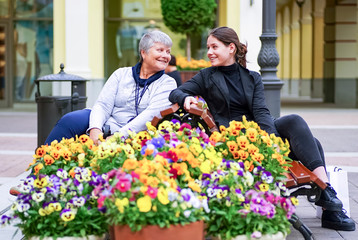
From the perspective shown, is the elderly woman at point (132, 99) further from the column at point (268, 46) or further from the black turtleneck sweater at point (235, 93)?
the column at point (268, 46)

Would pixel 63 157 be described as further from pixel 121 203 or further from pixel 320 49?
pixel 320 49

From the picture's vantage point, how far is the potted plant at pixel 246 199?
3256 mm

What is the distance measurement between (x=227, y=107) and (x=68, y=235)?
5.68 feet

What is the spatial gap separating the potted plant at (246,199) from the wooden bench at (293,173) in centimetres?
38

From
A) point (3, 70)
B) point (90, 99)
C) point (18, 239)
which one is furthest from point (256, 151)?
point (3, 70)

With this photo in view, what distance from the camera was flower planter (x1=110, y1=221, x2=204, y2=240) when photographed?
301 centimetres

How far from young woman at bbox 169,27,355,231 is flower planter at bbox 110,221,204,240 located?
139 cm

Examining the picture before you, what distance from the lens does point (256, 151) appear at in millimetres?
3672

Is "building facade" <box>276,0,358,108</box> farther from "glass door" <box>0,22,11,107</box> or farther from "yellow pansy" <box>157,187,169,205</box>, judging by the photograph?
"yellow pansy" <box>157,187,169,205</box>

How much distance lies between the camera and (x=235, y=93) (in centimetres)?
466

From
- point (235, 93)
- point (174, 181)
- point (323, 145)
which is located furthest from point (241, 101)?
point (323, 145)

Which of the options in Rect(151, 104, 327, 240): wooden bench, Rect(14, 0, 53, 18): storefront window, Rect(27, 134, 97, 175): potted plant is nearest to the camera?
Rect(27, 134, 97, 175): potted plant

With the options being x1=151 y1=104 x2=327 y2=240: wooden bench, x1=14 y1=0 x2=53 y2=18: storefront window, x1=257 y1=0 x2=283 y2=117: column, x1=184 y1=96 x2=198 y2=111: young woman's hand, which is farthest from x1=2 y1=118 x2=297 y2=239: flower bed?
x1=14 y1=0 x2=53 y2=18: storefront window

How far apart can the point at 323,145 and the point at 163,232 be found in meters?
7.34
